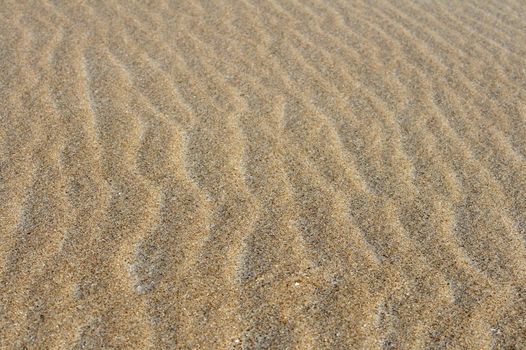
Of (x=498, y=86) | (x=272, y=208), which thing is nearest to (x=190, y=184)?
(x=272, y=208)

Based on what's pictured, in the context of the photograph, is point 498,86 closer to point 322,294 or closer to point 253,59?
point 253,59

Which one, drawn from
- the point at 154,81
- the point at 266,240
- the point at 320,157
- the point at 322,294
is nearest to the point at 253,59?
the point at 154,81

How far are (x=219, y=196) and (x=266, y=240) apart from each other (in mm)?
336

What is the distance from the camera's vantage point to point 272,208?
3.11 m

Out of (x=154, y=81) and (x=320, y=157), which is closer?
(x=320, y=157)

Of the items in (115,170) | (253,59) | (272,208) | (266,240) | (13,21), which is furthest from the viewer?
(13,21)

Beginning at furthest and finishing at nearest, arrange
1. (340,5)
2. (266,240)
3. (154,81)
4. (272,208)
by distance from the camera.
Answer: (340,5), (154,81), (272,208), (266,240)

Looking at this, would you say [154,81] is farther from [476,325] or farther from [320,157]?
[476,325]

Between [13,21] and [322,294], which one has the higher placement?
[322,294]

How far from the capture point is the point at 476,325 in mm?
2529

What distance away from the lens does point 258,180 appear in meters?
3.30

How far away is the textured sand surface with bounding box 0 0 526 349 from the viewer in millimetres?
2547

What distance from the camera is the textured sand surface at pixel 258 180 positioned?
8.36 feet

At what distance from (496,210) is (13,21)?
293 cm
